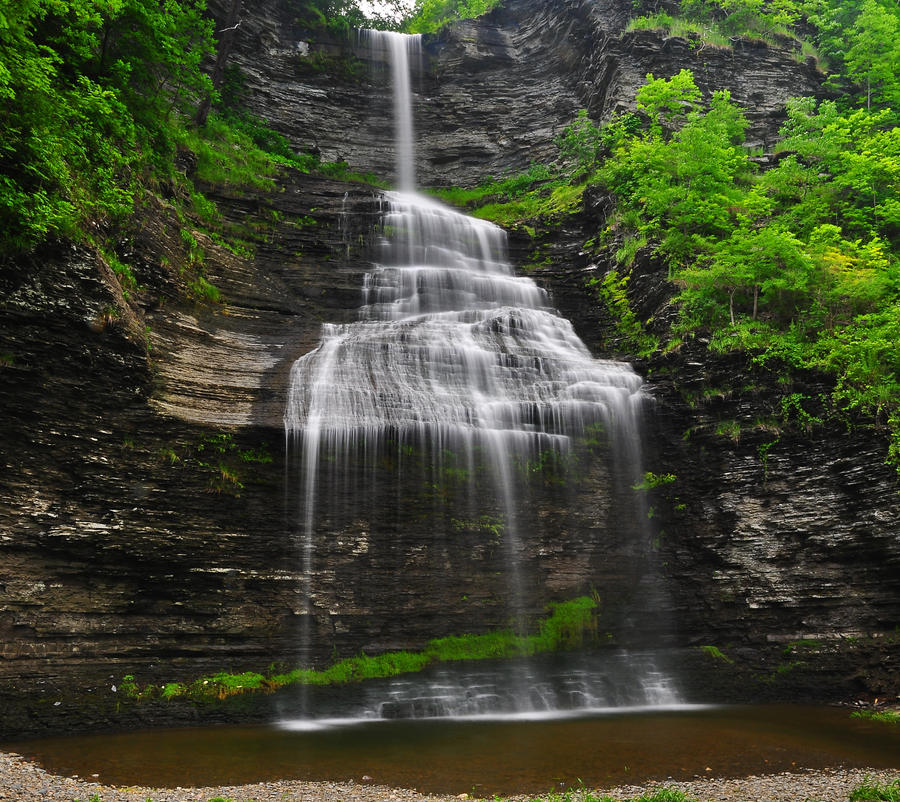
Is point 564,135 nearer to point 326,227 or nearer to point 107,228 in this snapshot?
point 326,227

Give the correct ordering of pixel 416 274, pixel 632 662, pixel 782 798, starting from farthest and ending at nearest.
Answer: pixel 416 274 → pixel 632 662 → pixel 782 798

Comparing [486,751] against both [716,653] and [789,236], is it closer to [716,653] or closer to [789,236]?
[716,653]

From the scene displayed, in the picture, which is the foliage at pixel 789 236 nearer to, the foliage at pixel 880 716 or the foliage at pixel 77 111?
the foliage at pixel 880 716

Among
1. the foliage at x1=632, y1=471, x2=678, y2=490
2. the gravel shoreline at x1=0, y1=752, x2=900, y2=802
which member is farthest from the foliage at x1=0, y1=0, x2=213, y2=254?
the foliage at x1=632, y1=471, x2=678, y2=490

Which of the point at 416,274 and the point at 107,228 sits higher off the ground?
the point at 416,274

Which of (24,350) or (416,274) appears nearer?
(24,350)

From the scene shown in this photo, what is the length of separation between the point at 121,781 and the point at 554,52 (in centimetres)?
3588

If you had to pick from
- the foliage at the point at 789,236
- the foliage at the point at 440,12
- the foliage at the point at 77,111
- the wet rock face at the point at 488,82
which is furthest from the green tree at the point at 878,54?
the foliage at the point at 77,111

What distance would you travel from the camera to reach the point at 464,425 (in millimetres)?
13625

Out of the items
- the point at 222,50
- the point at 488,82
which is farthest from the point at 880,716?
the point at 488,82

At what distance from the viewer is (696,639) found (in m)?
12.9

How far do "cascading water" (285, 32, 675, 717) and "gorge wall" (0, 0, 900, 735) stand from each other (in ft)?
1.78

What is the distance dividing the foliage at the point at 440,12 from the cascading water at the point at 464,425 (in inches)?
1051

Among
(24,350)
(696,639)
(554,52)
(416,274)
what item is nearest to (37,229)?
(24,350)
